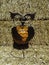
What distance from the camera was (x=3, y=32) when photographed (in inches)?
83.9

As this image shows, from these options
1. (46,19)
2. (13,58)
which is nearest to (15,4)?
(46,19)

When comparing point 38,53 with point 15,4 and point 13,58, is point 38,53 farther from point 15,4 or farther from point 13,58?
point 15,4

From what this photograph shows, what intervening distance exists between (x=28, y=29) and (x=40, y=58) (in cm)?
24

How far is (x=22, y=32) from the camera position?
201 cm

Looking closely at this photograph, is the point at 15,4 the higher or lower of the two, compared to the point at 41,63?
higher

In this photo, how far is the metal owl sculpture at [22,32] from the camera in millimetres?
2014

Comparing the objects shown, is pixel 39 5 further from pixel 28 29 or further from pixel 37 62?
pixel 37 62

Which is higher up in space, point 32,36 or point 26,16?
point 26,16

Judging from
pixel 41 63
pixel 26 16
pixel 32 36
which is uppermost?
pixel 26 16

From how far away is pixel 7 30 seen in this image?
6.99ft

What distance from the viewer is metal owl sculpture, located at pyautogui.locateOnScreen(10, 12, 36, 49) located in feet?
6.61

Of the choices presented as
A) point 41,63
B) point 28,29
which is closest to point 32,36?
point 28,29

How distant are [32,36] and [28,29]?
87mm

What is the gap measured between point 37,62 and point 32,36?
212 millimetres
